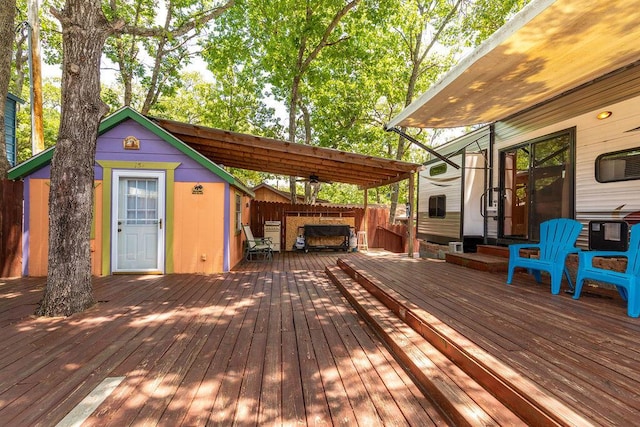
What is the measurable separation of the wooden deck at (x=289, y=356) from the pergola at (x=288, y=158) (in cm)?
357

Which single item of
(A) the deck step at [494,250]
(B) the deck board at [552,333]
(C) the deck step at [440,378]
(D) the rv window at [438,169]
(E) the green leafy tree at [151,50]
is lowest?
(C) the deck step at [440,378]

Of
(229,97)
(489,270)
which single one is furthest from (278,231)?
(229,97)

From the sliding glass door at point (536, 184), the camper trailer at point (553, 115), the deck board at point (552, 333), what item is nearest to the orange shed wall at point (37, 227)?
the deck board at point (552, 333)

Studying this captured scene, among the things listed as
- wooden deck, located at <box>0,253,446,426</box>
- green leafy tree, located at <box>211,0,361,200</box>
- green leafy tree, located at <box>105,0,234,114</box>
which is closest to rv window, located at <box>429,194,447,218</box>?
wooden deck, located at <box>0,253,446,426</box>

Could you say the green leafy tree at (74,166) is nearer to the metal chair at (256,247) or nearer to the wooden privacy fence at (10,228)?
the wooden privacy fence at (10,228)

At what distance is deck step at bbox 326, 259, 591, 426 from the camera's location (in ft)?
4.82

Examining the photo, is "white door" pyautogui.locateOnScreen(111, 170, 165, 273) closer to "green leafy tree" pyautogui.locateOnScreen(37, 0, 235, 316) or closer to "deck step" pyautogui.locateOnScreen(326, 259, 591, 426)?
"green leafy tree" pyautogui.locateOnScreen(37, 0, 235, 316)

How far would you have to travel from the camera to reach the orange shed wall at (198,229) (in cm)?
601

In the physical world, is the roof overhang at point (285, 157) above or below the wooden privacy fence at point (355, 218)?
above

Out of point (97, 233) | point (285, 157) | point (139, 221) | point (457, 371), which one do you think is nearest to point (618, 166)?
point (457, 371)

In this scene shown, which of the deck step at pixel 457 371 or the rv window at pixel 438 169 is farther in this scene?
the rv window at pixel 438 169

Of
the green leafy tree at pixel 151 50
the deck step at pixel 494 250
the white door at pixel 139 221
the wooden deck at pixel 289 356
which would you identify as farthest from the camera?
the green leafy tree at pixel 151 50

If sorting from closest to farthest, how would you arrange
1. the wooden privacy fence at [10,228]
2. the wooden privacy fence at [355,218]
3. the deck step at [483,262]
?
the deck step at [483,262] → the wooden privacy fence at [10,228] → the wooden privacy fence at [355,218]

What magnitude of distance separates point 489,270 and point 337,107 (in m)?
12.6
